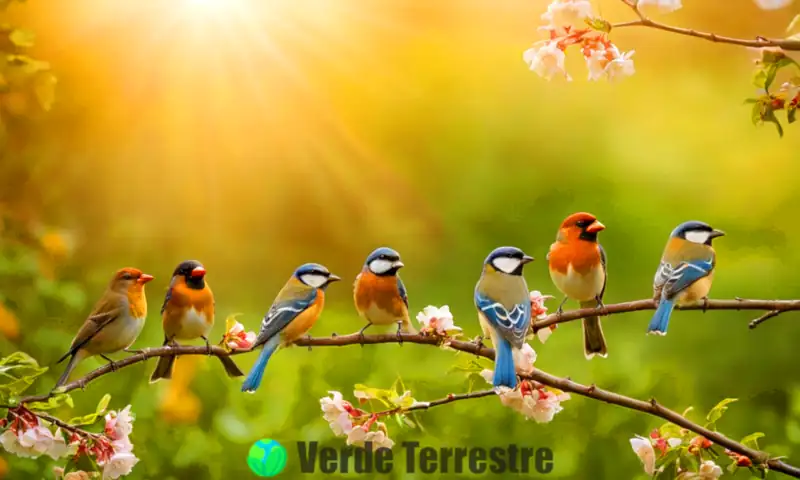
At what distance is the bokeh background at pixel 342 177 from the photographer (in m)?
1.91

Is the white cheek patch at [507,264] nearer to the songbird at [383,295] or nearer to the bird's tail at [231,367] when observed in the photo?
the songbird at [383,295]

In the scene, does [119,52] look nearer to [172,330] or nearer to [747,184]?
[172,330]

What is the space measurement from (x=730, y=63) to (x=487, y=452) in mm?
987

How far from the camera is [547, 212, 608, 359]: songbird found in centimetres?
154

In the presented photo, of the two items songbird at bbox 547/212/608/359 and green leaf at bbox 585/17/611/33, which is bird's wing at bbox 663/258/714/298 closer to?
songbird at bbox 547/212/608/359

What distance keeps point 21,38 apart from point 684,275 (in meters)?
1.39

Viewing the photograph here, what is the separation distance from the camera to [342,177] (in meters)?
1.97

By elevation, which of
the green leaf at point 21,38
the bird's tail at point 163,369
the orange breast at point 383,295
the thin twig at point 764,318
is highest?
the green leaf at point 21,38

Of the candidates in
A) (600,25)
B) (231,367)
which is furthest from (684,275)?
(231,367)

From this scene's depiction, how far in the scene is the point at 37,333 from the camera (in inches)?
77.0

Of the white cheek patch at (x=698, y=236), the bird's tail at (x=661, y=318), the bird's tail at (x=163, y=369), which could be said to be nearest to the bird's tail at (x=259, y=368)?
the bird's tail at (x=163, y=369)

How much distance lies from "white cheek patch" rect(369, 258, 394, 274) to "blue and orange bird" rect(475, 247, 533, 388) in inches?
6.5

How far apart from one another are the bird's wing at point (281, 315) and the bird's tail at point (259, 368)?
13 millimetres

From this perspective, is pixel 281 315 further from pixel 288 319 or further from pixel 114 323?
Answer: pixel 114 323
